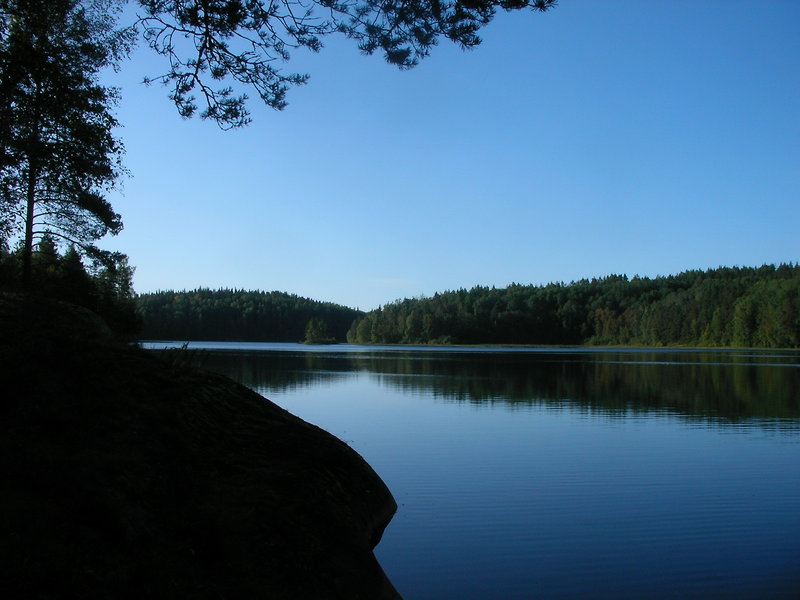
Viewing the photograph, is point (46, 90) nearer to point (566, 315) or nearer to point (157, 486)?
point (157, 486)

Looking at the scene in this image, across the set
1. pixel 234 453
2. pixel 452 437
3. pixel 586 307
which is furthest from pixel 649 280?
pixel 234 453

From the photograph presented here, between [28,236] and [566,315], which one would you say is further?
[566,315]

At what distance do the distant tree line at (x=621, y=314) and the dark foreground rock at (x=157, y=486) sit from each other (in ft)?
419

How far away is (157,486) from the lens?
15.5 feet

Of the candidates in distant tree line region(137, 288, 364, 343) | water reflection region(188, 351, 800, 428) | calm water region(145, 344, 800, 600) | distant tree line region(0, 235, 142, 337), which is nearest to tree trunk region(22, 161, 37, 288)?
distant tree line region(0, 235, 142, 337)

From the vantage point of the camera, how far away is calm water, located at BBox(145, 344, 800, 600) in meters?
7.45

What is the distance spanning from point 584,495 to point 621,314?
16358 centimetres

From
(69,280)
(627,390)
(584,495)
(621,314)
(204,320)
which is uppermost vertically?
(621,314)

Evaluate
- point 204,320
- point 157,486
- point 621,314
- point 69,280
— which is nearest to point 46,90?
point 157,486

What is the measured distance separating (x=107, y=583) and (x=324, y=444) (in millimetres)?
2727

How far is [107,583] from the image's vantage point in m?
3.79

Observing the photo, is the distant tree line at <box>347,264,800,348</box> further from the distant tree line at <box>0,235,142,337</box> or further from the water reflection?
the distant tree line at <box>0,235,142,337</box>

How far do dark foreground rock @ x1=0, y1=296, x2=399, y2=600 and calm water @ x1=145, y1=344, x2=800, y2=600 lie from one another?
1752 mm

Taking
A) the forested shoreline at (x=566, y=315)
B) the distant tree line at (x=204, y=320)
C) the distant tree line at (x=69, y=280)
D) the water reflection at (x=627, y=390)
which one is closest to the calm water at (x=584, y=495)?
the water reflection at (x=627, y=390)
